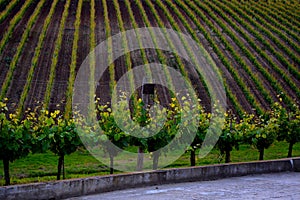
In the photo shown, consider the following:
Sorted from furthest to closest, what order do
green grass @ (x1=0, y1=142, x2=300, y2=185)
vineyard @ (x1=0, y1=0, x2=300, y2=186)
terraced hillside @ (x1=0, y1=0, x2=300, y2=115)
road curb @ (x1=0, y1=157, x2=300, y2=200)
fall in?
terraced hillside @ (x1=0, y1=0, x2=300, y2=115) → vineyard @ (x1=0, y1=0, x2=300, y2=186) → green grass @ (x1=0, y1=142, x2=300, y2=185) → road curb @ (x1=0, y1=157, x2=300, y2=200)

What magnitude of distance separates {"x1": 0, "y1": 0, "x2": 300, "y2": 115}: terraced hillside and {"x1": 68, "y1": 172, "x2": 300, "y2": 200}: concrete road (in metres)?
8.37

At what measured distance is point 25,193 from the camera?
21.9 ft

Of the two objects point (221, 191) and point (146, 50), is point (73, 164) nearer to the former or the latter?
point (221, 191)

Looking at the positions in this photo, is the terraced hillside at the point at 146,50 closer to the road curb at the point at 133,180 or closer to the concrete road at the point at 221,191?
the road curb at the point at 133,180

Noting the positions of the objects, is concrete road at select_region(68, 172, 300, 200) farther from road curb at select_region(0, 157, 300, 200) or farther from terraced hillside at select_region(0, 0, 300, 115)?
terraced hillside at select_region(0, 0, 300, 115)

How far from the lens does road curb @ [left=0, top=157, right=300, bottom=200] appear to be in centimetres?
675

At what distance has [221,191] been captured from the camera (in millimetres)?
7441

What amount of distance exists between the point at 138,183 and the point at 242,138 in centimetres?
352

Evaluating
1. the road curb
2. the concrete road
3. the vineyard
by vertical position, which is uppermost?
the vineyard

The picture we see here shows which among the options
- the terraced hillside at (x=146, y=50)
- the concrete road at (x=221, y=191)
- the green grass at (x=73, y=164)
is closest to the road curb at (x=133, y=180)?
the concrete road at (x=221, y=191)

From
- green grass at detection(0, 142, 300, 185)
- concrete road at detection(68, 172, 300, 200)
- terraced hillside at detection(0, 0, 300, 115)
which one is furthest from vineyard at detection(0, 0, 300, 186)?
concrete road at detection(68, 172, 300, 200)

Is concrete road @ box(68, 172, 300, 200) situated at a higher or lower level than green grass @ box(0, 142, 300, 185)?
lower

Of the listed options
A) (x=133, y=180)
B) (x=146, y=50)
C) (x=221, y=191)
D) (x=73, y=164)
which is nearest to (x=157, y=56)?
(x=146, y=50)

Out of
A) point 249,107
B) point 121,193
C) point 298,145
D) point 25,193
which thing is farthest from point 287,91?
point 25,193
